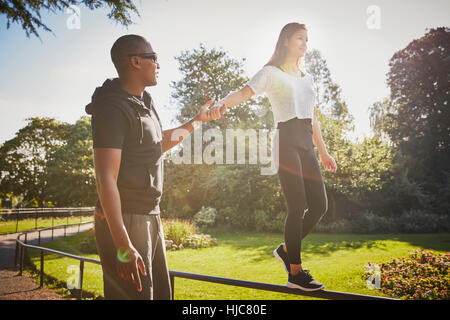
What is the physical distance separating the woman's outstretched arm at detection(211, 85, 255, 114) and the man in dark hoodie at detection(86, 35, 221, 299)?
0.49 metres

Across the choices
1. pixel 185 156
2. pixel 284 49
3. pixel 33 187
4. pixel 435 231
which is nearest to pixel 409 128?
pixel 435 231

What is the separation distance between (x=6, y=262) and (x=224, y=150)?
12.0m

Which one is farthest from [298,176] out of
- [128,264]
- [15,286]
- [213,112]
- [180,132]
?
[15,286]

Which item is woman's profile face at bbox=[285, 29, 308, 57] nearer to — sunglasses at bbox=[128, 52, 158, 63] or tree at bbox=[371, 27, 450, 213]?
Answer: sunglasses at bbox=[128, 52, 158, 63]

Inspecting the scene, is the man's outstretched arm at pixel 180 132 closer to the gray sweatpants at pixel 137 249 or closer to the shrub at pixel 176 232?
the gray sweatpants at pixel 137 249

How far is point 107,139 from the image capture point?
57.4 inches

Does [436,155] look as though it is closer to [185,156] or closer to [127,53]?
[185,156]

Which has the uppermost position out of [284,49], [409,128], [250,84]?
[409,128]

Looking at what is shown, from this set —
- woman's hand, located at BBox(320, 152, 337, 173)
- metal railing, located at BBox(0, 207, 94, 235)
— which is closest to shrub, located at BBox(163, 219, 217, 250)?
metal railing, located at BBox(0, 207, 94, 235)

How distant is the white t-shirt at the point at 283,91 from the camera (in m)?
2.09

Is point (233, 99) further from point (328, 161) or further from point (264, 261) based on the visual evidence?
point (264, 261)

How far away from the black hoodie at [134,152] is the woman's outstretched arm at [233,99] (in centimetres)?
57

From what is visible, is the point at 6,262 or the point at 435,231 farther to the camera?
the point at 435,231

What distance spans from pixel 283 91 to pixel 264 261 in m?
8.81
